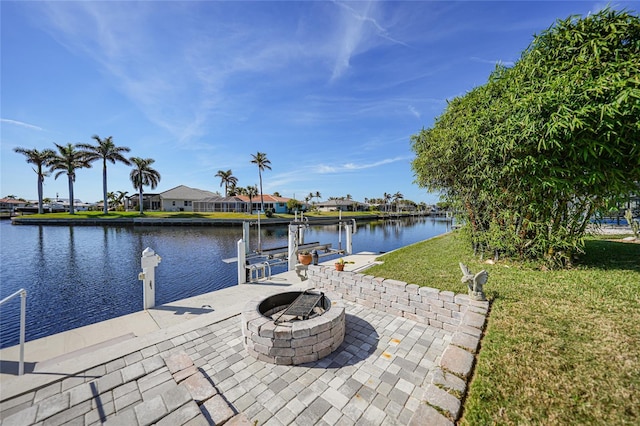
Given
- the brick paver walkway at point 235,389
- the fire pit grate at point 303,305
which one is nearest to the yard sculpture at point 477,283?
the brick paver walkway at point 235,389

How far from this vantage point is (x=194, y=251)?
642 inches

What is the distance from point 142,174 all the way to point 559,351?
164 ft

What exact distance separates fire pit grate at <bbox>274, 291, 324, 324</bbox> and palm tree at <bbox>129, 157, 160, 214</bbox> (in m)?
44.5

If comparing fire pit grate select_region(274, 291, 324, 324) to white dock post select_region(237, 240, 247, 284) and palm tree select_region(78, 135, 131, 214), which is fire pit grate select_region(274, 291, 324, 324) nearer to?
white dock post select_region(237, 240, 247, 284)

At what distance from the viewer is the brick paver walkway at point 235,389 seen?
2404 millimetres

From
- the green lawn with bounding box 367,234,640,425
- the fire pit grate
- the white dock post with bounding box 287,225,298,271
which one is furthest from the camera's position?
the white dock post with bounding box 287,225,298,271

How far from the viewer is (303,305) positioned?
14.3 ft

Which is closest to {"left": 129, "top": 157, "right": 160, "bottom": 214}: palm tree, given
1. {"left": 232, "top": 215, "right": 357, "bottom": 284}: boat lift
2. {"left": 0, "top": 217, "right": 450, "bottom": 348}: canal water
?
{"left": 0, "top": 217, "right": 450, "bottom": 348}: canal water

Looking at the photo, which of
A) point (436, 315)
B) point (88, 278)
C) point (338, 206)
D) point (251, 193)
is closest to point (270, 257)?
point (88, 278)

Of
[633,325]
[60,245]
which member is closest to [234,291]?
[633,325]

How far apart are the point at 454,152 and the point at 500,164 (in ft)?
4.37

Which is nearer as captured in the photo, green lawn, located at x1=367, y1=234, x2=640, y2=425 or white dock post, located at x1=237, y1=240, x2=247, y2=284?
green lawn, located at x1=367, y1=234, x2=640, y2=425

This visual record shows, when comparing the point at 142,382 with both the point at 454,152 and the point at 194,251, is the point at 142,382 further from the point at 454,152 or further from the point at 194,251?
the point at 194,251

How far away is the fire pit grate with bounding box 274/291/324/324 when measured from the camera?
13.1ft
